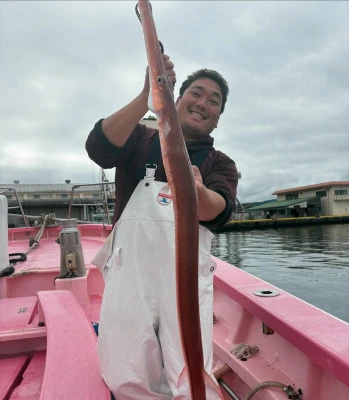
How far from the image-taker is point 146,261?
1909 millimetres

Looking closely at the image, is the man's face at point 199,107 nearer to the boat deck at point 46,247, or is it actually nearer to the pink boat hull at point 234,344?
the pink boat hull at point 234,344

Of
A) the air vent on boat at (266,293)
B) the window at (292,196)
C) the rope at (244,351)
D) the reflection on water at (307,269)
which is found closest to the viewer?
the rope at (244,351)

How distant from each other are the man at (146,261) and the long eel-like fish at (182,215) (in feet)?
0.75

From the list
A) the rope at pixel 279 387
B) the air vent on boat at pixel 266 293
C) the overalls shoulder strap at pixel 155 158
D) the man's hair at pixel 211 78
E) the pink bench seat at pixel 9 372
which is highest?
the man's hair at pixel 211 78

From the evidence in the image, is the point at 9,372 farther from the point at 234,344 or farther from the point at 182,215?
the point at 182,215

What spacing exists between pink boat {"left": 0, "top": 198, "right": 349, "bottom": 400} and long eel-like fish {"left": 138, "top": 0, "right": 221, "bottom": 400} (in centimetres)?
66

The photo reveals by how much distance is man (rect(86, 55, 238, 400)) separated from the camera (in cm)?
179

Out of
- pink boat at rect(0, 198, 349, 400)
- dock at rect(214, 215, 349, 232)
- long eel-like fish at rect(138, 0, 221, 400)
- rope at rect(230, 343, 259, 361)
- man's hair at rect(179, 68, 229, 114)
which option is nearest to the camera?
long eel-like fish at rect(138, 0, 221, 400)

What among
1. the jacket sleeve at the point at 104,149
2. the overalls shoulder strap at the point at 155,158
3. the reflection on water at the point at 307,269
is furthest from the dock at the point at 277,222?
the jacket sleeve at the point at 104,149

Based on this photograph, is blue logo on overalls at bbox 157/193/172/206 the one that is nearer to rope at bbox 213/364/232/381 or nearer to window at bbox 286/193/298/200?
rope at bbox 213/364/232/381

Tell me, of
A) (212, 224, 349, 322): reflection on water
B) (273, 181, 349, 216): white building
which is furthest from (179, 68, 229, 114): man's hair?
(273, 181, 349, 216): white building

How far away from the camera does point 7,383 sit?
2.22 m

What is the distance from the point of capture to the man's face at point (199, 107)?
217cm

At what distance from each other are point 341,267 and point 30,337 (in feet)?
48.9
